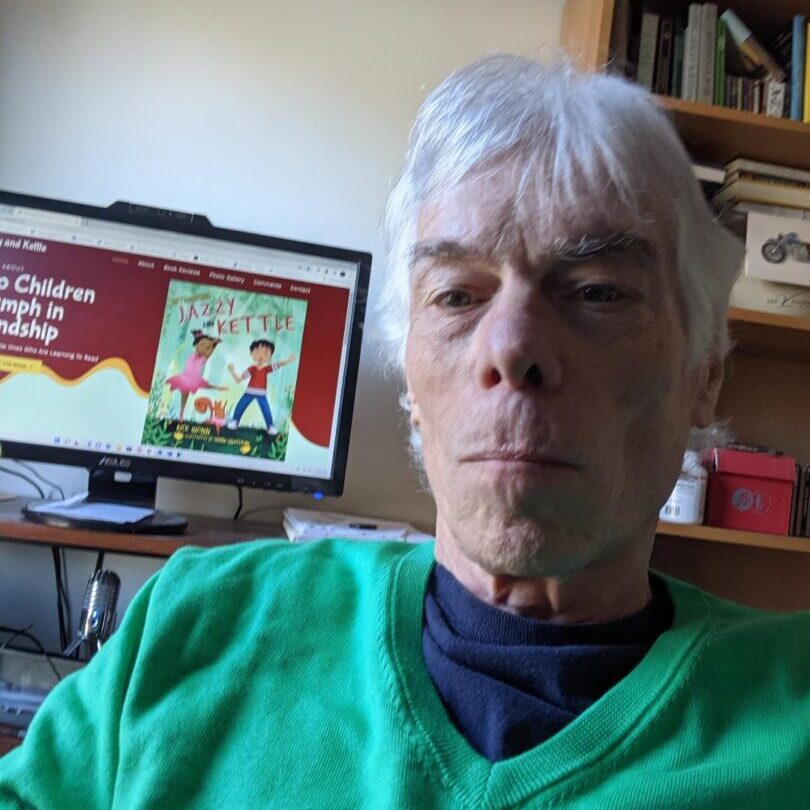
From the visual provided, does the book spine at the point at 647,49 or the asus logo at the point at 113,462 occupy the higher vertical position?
the book spine at the point at 647,49

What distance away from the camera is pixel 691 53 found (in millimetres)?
1339

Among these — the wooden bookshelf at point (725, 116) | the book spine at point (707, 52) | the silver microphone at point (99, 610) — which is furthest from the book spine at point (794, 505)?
the silver microphone at point (99, 610)

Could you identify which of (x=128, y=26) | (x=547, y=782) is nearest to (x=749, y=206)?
(x=547, y=782)

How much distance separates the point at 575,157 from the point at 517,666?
1.43 feet

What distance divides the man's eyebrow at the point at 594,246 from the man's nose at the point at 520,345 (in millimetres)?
39

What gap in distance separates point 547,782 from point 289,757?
7.6 inches

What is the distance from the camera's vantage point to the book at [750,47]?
4.44 ft

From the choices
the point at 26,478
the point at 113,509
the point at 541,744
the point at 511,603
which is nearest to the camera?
the point at 541,744

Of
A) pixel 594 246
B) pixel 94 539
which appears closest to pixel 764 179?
pixel 594 246

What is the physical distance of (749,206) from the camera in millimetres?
1330

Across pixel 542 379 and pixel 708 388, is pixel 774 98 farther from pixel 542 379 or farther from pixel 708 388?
pixel 542 379

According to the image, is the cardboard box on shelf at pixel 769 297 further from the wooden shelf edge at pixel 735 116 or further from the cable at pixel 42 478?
the cable at pixel 42 478

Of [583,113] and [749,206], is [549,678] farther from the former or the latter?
[749,206]

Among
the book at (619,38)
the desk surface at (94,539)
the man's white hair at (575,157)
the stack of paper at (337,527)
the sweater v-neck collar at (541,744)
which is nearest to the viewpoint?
the sweater v-neck collar at (541,744)
